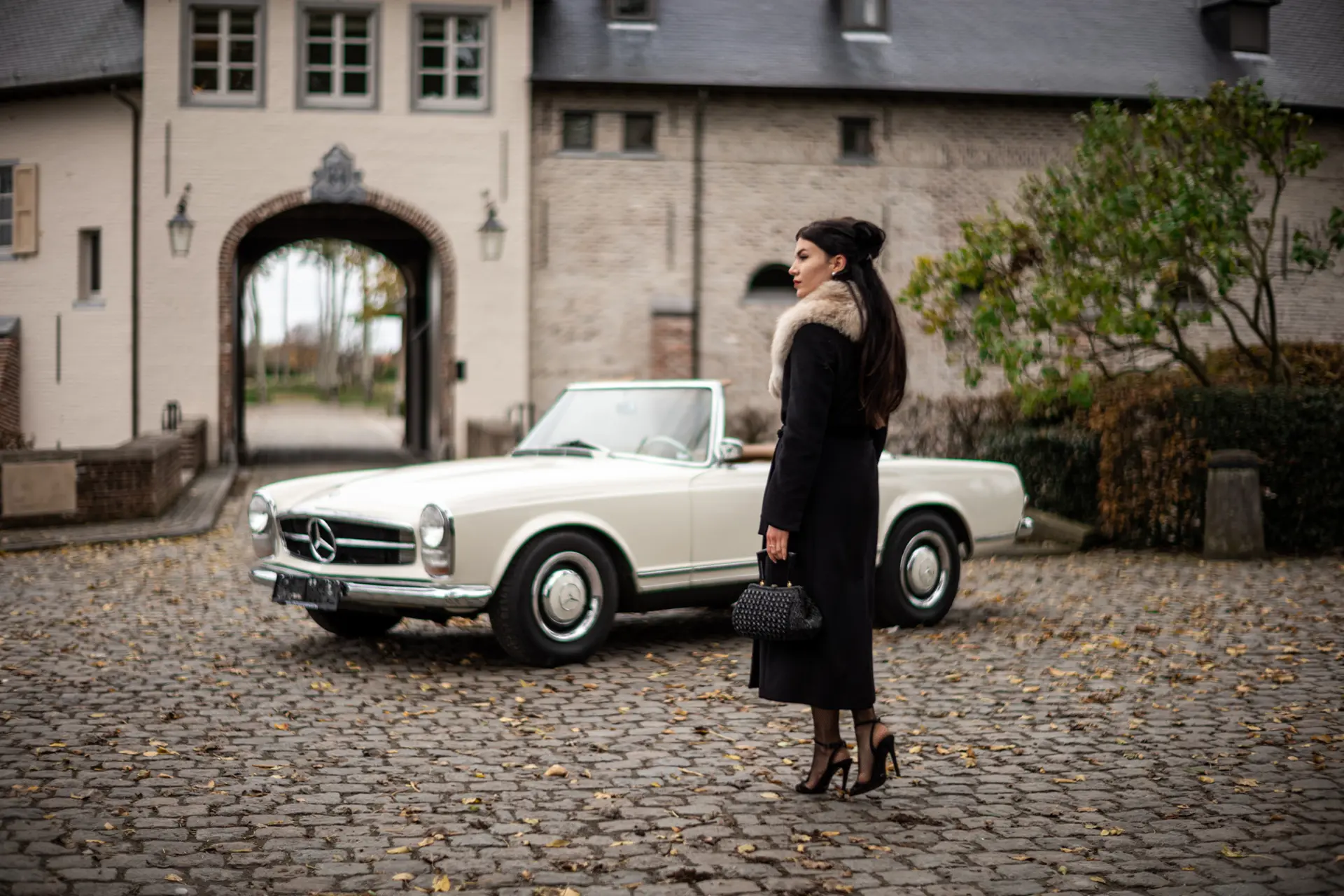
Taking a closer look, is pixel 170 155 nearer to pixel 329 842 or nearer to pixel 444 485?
pixel 444 485

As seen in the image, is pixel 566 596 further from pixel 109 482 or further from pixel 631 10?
pixel 631 10

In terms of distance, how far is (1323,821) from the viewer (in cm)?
439

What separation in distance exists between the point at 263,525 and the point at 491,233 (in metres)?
15.9

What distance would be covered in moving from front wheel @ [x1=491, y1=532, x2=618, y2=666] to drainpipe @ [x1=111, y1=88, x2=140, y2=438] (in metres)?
17.4

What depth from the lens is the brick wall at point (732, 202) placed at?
2367 cm

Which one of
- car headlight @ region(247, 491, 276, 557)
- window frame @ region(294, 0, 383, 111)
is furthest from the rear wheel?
window frame @ region(294, 0, 383, 111)

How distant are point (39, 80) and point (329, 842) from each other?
2223 cm

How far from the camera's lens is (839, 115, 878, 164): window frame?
2445 centimetres

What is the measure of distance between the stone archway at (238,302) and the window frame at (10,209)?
4.14m

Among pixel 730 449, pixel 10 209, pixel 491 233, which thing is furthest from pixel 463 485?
pixel 10 209

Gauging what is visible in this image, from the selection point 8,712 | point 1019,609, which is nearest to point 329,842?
point 8,712

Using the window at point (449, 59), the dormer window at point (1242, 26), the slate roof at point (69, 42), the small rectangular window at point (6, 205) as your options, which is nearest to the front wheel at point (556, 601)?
the window at point (449, 59)

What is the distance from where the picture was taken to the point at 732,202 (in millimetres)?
24219

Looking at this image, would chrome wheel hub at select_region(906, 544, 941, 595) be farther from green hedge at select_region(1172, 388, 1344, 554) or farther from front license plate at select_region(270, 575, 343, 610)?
green hedge at select_region(1172, 388, 1344, 554)
